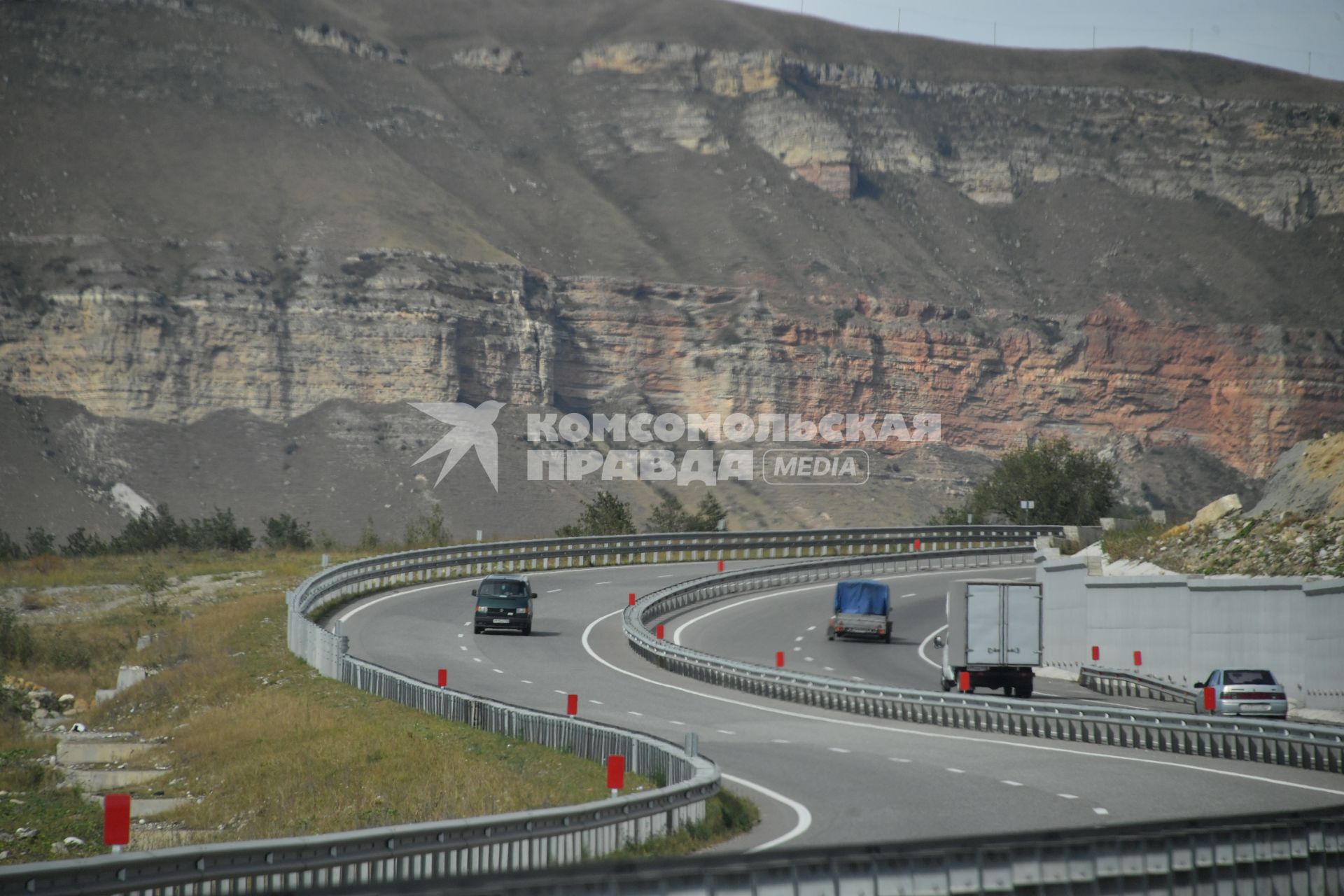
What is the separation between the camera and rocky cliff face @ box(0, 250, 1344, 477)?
116 m

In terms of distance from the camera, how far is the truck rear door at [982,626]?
3134 cm

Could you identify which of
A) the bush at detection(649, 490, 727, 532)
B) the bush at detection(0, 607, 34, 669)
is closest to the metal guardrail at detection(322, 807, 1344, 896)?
the bush at detection(0, 607, 34, 669)

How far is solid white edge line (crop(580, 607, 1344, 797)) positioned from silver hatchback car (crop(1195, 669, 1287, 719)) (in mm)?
5241

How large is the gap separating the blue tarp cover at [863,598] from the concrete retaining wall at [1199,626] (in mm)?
4765

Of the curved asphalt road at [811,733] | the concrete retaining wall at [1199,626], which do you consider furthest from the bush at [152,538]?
the concrete retaining wall at [1199,626]

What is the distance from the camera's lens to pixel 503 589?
39156 millimetres

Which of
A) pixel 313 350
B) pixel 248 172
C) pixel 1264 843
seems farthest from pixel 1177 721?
pixel 248 172

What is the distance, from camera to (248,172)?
129 metres

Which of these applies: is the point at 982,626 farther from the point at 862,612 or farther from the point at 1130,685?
the point at 862,612

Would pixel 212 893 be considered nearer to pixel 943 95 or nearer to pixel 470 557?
pixel 470 557

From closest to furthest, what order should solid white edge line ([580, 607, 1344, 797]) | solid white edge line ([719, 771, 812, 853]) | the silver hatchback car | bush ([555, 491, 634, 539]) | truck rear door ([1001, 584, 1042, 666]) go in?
solid white edge line ([719, 771, 812, 853]) < solid white edge line ([580, 607, 1344, 797]) < the silver hatchback car < truck rear door ([1001, 584, 1042, 666]) < bush ([555, 491, 634, 539])

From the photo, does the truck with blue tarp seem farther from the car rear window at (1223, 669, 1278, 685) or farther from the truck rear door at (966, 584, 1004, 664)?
the car rear window at (1223, 669, 1278, 685)

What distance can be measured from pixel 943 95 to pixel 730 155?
96.2 feet

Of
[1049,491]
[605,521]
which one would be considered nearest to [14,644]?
[605,521]
